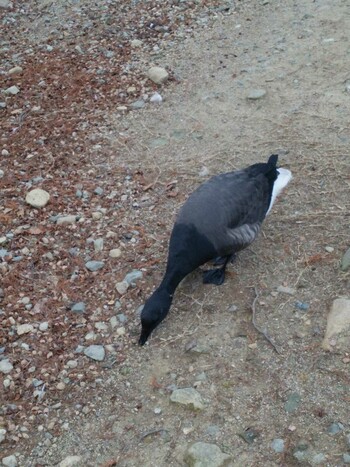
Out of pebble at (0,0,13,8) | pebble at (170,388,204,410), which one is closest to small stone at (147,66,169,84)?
pebble at (0,0,13,8)

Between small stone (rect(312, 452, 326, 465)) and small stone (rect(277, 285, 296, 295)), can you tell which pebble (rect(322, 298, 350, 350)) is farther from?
small stone (rect(312, 452, 326, 465))

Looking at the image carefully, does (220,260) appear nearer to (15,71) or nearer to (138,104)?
(138,104)

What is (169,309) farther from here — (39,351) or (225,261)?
(39,351)

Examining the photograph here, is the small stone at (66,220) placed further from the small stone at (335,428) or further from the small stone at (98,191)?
the small stone at (335,428)

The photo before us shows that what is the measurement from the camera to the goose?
5152 mm

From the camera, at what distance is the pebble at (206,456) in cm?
414

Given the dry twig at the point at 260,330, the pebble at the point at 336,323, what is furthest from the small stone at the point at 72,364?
the pebble at the point at 336,323

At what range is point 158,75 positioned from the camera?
8.03 metres

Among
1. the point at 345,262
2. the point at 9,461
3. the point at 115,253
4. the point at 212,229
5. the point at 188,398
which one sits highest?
the point at 212,229

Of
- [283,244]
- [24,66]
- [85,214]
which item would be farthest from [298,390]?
[24,66]

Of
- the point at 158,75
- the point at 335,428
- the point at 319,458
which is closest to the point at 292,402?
the point at 335,428

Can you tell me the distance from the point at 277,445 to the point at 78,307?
6.30 feet

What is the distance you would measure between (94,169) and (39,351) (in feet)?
7.78

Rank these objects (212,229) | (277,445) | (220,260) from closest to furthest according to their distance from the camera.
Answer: (277,445) < (212,229) < (220,260)
